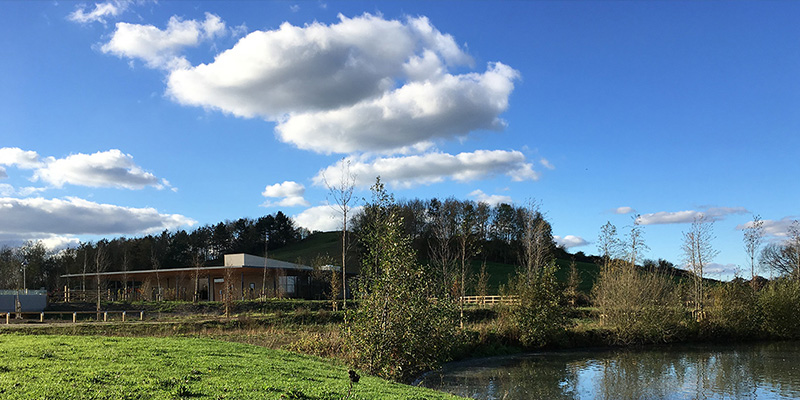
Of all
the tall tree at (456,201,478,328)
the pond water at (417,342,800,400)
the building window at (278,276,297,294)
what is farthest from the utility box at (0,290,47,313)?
the pond water at (417,342,800,400)

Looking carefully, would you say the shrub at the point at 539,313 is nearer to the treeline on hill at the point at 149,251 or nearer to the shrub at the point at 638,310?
the shrub at the point at 638,310

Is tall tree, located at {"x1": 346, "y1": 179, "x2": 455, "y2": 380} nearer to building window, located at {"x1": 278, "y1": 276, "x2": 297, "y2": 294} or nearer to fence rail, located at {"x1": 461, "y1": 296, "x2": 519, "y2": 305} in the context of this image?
fence rail, located at {"x1": 461, "y1": 296, "x2": 519, "y2": 305}

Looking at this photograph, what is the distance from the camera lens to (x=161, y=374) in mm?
11016

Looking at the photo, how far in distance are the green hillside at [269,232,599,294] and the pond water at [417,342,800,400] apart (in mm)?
31231

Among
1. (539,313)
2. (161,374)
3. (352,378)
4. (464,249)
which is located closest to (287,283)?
(464,249)

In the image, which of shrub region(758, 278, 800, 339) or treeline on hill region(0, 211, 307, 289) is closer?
shrub region(758, 278, 800, 339)

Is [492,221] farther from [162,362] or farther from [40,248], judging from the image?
[162,362]

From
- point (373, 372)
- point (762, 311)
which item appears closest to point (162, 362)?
point (373, 372)

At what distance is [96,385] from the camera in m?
9.66

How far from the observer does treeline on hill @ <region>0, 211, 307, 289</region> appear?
205 ft

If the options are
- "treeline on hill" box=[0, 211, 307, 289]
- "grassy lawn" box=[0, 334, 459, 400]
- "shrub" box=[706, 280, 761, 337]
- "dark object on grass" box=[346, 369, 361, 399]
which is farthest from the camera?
"treeline on hill" box=[0, 211, 307, 289]

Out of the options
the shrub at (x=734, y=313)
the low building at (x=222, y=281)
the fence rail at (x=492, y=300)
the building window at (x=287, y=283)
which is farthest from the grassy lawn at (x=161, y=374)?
the building window at (x=287, y=283)

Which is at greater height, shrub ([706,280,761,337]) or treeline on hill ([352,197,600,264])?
treeline on hill ([352,197,600,264])

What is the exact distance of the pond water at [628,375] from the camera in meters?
16.8
